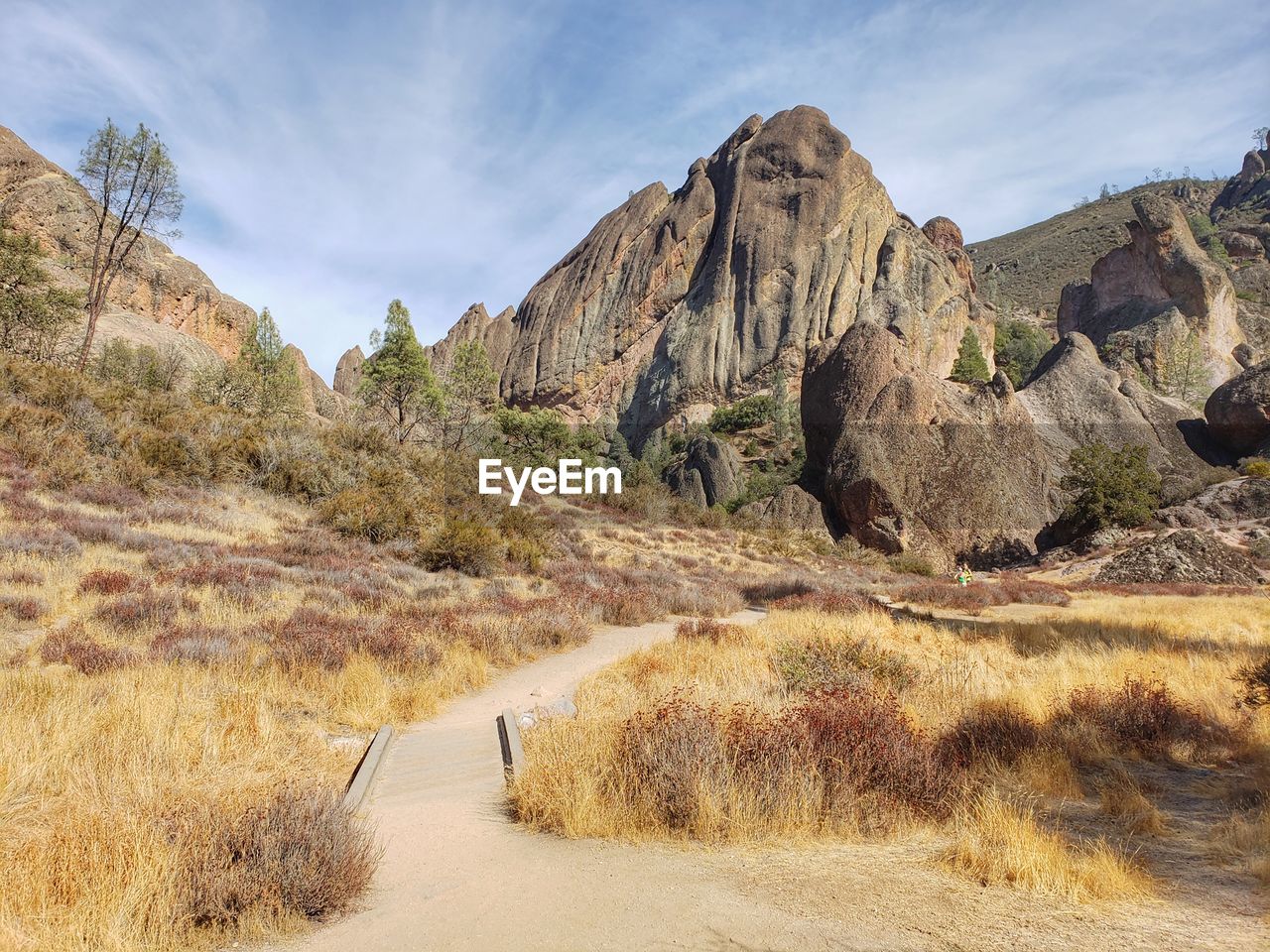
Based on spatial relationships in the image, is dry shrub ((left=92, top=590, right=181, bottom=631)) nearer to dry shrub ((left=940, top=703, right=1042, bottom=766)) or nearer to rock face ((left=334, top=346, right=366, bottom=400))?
dry shrub ((left=940, top=703, right=1042, bottom=766))

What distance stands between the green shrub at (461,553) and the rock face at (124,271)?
41562mm

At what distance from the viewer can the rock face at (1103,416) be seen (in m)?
41.0

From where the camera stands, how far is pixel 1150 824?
4707 mm

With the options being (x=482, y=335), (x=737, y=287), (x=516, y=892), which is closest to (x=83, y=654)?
(x=516, y=892)

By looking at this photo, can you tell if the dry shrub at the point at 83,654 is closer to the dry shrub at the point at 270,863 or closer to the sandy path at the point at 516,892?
the sandy path at the point at 516,892

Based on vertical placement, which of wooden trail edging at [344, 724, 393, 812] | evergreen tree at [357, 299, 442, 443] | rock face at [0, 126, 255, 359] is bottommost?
wooden trail edging at [344, 724, 393, 812]

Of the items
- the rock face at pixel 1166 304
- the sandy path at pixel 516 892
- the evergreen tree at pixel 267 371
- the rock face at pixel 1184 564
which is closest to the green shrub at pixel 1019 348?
the rock face at pixel 1166 304

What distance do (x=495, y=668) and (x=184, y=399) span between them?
21.2 m

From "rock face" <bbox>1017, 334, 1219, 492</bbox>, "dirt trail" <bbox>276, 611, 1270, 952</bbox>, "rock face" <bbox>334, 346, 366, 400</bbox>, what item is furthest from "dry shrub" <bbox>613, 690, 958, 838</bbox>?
"rock face" <bbox>334, 346, 366, 400</bbox>

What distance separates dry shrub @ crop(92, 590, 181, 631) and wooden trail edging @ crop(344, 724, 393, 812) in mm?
4636

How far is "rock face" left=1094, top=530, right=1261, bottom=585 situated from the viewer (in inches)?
894

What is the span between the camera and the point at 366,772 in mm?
5270

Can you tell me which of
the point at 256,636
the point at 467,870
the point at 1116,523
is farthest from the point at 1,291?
the point at 1116,523

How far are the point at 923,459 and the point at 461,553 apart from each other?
28.8m
